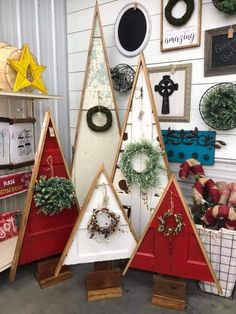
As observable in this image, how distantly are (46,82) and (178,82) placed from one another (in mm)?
1214

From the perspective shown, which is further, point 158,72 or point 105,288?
point 158,72

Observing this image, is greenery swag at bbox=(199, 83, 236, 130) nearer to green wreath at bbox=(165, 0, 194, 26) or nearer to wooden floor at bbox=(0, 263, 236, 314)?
green wreath at bbox=(165, 0, 194, 26)

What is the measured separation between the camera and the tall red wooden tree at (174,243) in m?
1.56

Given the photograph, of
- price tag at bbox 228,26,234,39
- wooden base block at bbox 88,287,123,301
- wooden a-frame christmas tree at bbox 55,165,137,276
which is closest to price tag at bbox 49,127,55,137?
wooden a-frame christmas tree at bbox 55,165,137,276

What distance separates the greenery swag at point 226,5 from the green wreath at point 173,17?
195 mm

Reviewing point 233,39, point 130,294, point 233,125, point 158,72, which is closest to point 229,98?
point 233,125

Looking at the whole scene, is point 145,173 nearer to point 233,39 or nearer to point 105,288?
point 105,288

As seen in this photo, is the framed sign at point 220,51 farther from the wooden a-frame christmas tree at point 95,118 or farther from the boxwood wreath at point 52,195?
the boxwood wreath at point 52,195

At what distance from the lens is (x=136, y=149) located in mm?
1856

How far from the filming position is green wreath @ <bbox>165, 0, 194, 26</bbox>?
6.57ft

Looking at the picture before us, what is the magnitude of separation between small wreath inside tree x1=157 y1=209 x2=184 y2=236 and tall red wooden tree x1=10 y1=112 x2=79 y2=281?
0.66m

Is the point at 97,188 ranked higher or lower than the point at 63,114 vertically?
lower

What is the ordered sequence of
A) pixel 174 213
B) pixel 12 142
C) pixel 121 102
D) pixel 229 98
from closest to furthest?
pixel 174 213
pixel 229 98
pixel 12 142
pixel 121 102

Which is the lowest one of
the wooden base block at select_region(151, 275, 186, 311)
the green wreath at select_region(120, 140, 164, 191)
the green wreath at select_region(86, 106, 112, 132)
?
the wooden base block at select_region(151, 275, 186, 311)
